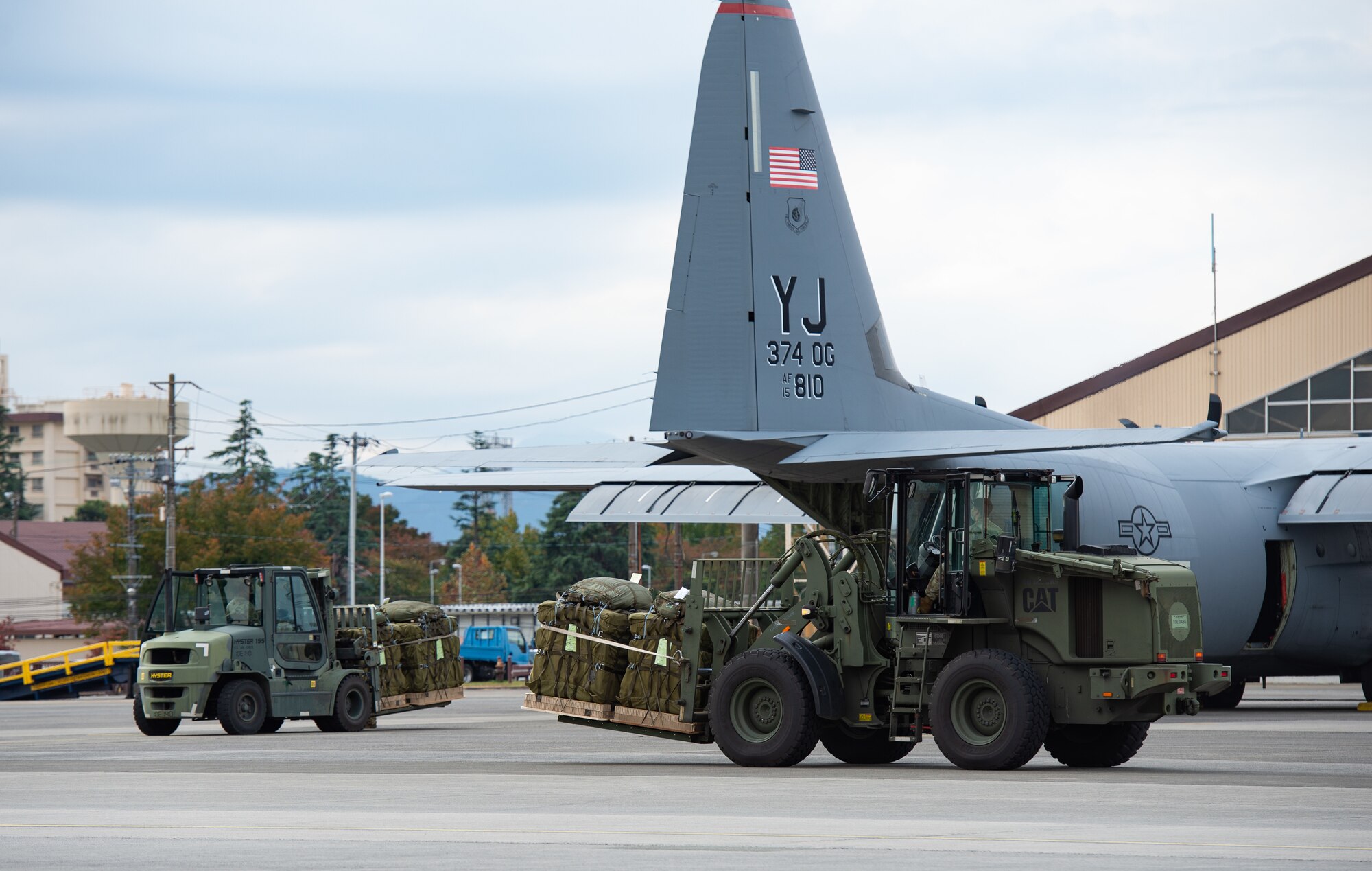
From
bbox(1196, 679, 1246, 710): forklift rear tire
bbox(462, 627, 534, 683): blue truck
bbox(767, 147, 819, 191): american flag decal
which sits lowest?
bbox(462, 627, 534, 683): blue truck

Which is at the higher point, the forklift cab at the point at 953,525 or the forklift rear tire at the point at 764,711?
the forklift cab at the point at 953,525

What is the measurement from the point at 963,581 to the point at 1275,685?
1111 inches

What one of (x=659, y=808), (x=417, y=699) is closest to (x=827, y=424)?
(x=417, y=699)

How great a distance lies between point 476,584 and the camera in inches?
4636

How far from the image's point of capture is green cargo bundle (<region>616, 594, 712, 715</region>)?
16.5 meters

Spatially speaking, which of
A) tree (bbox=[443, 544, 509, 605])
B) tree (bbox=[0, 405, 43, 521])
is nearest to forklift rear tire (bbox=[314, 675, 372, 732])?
tree (bbox=[443, 544, 509, 605])

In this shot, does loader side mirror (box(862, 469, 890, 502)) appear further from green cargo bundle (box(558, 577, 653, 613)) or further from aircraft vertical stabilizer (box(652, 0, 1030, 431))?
aircraft vertical stabilizer (box(652, 0, 1030, 431))

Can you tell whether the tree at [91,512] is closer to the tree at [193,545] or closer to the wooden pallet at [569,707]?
the tree at [193,545]

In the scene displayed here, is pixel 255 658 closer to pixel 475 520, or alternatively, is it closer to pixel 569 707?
pixel 569 707

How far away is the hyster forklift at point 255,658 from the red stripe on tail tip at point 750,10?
905cm

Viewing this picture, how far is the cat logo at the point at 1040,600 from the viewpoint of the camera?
1500 centimetres

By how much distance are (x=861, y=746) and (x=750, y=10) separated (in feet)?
28.1

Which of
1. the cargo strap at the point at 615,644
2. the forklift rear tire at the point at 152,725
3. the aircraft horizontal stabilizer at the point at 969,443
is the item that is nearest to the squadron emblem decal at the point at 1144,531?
the aircraft horizontal stabilizer at the point at 969,443

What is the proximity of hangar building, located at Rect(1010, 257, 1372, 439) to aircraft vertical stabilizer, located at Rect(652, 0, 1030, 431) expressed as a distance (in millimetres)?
24060
